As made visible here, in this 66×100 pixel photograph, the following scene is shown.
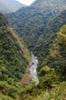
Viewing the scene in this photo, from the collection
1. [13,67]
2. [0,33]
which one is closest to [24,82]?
[13,67]

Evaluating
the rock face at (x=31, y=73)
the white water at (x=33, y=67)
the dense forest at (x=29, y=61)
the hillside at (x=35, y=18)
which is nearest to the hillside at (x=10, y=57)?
the dense forest at (x=29, y=61)

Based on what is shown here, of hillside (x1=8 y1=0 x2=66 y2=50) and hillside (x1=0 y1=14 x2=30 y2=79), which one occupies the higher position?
hillside (x1=8 y1=0 x2=66 y2=50)

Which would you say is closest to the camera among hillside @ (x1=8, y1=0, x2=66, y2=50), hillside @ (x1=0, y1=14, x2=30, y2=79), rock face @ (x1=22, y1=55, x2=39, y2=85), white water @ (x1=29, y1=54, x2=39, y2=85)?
rock face @ (x1=22, y1=55, x2=39, y2=85)

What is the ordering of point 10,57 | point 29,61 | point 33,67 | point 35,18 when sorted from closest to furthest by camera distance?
point 10,57, point 33,67, point 29,61, point 35,18

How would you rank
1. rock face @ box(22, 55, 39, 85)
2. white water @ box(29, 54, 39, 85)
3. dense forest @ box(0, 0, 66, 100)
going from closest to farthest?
dense forest @ box(0, 0, 66, 100) < rock face @ box(22, 55, 39, 85) < white water @ box(29, 54, 39, 85)

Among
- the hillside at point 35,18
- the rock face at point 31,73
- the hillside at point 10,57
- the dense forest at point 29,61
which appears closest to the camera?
the dense forest at point 29,61

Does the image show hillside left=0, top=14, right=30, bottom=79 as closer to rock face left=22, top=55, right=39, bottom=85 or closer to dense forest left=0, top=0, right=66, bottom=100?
dense forest left=0, top=0, right=66, bottom=100

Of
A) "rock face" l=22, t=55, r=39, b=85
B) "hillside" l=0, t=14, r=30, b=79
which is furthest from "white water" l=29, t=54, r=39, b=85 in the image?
"hillside" l=0, t=14, r=30, b=79

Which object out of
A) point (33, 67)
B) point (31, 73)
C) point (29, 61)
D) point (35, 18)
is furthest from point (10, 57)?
point (35, 18)

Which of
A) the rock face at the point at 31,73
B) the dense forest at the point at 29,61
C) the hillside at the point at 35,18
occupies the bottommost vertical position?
the rock face at the point at 31,73

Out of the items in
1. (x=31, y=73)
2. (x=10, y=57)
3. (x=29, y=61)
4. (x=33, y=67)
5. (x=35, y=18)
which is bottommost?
(x=31, y=73)

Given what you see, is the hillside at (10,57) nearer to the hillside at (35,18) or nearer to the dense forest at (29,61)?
the dense forest at (29,61)

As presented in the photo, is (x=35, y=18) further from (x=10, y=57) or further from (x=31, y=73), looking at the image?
(x=10, y=57)
